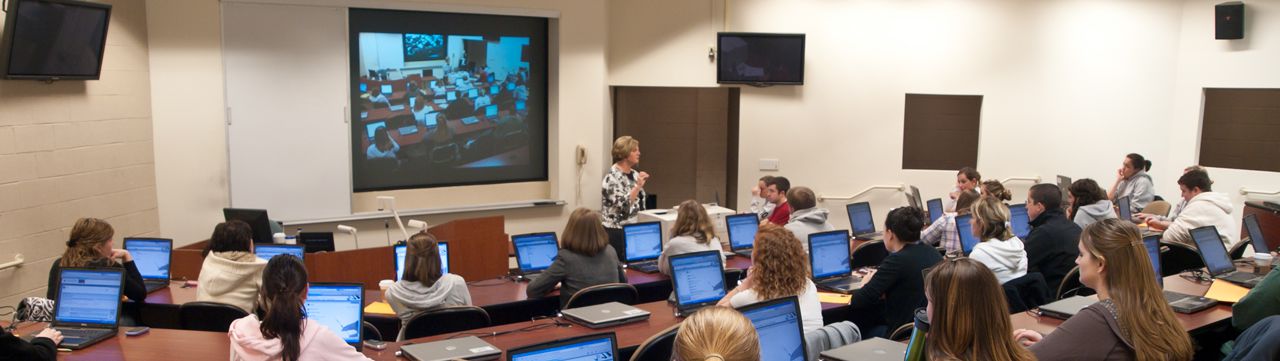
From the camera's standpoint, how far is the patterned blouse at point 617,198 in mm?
7844

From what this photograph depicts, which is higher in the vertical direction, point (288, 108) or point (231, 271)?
point (288, 108)

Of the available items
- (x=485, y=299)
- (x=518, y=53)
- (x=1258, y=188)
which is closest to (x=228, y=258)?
(x=485, y=299)

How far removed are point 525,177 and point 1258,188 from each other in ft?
23.9

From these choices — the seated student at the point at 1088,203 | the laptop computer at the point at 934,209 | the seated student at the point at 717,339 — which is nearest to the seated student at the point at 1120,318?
the seated student at the point at 717,339

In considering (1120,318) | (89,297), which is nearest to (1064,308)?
(1120,318)

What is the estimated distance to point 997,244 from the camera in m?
5.45

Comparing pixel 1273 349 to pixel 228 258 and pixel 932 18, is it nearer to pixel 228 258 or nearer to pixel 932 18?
pixel 228 258

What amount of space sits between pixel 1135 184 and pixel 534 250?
625 centimetres

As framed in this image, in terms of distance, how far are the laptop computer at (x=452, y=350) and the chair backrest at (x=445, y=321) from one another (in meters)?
0.52

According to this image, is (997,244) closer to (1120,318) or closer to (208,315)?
(1120,318)

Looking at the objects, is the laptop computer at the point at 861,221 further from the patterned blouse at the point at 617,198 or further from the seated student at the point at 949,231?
the patterned blouse at the point at 617,198

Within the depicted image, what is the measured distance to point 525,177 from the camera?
9.45 meters

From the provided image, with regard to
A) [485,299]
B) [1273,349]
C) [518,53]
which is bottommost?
[485,299]

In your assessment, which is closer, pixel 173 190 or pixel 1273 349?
pixel 1273 349
